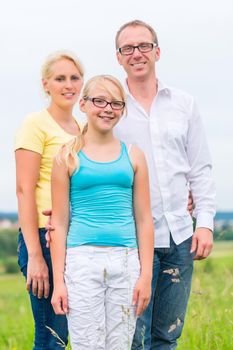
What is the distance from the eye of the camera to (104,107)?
15.5ft

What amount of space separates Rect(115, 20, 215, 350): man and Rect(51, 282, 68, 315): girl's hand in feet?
1.94

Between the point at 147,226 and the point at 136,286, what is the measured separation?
0.31m

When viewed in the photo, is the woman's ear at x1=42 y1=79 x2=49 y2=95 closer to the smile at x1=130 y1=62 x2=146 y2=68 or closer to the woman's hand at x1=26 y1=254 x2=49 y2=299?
the smile at x1=130 y1=62 x2=146 y2=68

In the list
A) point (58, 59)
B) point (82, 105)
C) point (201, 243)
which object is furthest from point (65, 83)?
point (201, 243)

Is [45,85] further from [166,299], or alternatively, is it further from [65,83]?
[166,299]

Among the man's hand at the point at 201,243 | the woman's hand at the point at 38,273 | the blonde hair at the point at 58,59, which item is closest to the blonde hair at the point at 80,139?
the blonde hair at the point at 58,59

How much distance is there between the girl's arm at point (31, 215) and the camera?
4973 mm

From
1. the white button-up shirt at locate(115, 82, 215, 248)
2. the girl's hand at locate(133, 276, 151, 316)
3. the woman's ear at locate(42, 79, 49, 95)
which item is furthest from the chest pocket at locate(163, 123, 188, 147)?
the girl's hand at locate(133, 276, 151, 316)

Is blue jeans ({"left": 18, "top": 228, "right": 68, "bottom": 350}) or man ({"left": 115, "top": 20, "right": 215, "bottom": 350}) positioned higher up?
man ({"left": 115, "top": 20, "right": 215, "bottom": 350})

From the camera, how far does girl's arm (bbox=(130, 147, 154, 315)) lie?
4.72 meters

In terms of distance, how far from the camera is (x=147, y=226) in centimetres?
480

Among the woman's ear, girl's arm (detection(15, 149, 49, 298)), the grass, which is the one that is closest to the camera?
girl's arm (detection(15, 149, 49, 298))

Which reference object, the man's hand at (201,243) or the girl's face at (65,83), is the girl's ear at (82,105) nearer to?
the girl's face at (65,83)

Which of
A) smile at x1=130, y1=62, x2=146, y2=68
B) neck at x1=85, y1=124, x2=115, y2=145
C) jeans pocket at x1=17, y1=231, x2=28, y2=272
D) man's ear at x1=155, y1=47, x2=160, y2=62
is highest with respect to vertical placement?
man's ear at x1=155, y1=47, x2=160, y2=62
